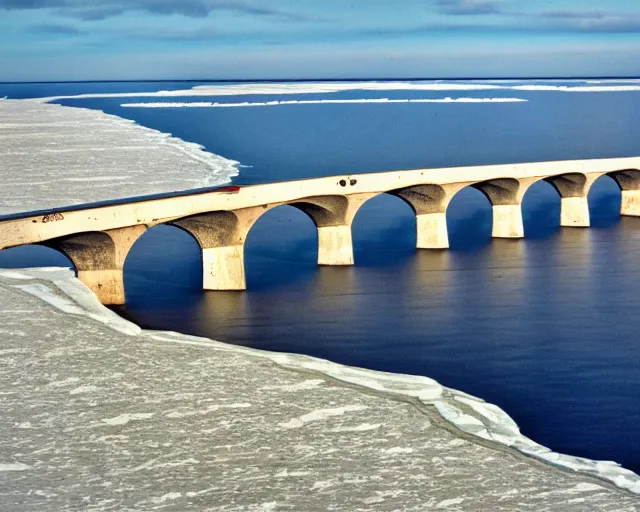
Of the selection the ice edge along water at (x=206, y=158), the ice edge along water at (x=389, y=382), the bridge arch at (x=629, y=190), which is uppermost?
the ice edge along water at (x=206, y=158)

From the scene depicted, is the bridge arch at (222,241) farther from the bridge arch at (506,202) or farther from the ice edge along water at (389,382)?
the bridge arch at (506,202)

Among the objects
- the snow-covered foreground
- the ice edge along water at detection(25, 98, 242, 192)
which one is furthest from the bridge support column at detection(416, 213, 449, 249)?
the ice edge along water at detection(25, 98, 242, 192)

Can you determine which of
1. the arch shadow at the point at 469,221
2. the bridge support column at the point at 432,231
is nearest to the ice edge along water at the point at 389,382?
the bridge support column at the point at 432,231

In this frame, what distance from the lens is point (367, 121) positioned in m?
138

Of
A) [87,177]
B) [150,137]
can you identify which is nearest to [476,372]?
[87,177]

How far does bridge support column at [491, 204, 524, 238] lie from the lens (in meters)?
49.8

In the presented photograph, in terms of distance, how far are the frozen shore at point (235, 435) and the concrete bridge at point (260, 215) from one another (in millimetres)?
3837

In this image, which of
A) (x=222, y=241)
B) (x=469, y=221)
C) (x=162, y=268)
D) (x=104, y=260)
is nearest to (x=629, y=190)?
(x=469, y=221)

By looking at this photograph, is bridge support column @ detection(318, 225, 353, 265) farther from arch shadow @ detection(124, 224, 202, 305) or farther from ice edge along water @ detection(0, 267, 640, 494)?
ice edge along water @ detection(0, 267, 640, 494)

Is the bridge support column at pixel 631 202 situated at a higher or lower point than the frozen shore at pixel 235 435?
higher

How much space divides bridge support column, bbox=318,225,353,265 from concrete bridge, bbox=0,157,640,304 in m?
0.04

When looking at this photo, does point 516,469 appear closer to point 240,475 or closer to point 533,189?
point 240,475

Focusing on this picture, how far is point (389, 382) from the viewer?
27062mm

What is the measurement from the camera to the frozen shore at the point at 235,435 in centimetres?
1953
